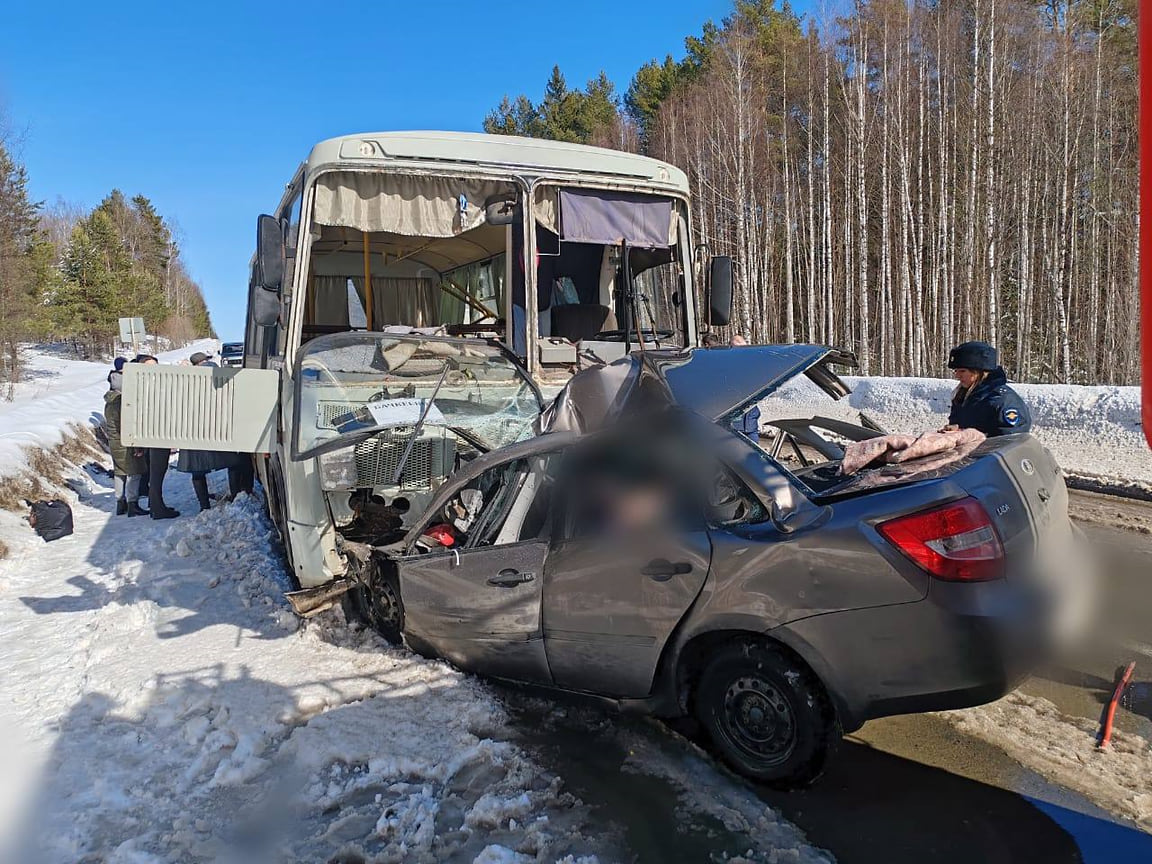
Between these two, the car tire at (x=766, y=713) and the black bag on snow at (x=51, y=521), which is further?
the black bag on snow at (x=51, y=521)

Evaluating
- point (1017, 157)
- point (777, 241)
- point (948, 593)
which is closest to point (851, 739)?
point (948, 593)

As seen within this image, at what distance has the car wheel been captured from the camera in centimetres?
449

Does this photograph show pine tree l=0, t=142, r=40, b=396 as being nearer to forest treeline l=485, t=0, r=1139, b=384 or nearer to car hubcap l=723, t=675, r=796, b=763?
forest treeline l=485, t=0, r=1139, b=384

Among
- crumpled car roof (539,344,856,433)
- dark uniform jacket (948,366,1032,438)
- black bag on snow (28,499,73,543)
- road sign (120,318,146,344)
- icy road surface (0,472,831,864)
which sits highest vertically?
road sign (120,318,146,344)

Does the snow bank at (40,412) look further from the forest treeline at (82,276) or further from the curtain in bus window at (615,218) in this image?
the curtain in bus window at (615,218)

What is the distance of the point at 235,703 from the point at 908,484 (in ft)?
11.1

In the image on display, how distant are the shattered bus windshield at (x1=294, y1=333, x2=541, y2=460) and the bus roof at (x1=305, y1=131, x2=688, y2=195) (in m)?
1.37

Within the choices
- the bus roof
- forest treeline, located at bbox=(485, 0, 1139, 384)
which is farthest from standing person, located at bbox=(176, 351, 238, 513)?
forest treeline, located at bbox=(485, 0, 1139, 384)

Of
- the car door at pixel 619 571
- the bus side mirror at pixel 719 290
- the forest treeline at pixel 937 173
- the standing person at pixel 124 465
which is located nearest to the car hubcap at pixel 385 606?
the car door at pixel 619 571

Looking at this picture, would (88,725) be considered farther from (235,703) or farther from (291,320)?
(291,320)

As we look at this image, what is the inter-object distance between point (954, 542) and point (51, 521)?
8886mm

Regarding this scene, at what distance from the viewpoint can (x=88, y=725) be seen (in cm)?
367

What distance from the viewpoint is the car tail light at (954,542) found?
2.48m

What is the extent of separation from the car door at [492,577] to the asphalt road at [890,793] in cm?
38
